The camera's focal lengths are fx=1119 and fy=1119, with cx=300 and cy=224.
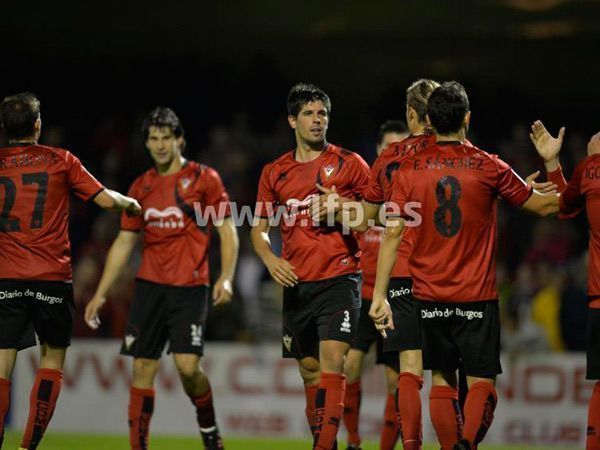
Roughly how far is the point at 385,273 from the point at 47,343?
7.64 ft

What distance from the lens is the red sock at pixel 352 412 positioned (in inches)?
331

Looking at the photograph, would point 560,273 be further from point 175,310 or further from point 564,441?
point 175,310

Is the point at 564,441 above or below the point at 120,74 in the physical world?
below

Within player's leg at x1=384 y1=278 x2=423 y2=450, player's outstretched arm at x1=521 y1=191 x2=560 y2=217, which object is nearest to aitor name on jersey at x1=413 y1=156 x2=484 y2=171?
player's outstretched arm at x1=521 y1=191 x2=560 y2=217

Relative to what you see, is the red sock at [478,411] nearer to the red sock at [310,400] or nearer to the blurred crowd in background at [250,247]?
the red sock at [310,400]

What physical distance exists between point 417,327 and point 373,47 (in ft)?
30.9

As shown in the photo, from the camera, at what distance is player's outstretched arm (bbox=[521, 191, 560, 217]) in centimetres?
626

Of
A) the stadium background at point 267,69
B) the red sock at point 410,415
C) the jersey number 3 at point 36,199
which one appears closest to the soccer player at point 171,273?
the jersey number 3 at point 36,199

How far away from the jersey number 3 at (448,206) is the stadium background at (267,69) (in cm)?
748

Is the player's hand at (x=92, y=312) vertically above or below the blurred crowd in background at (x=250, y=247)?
below

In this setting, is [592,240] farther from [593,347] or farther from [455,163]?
[455,163]

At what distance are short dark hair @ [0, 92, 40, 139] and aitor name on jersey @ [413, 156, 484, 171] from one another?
2.57 metres

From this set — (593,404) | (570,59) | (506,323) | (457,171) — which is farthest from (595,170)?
(570,59)

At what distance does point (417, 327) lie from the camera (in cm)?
699
